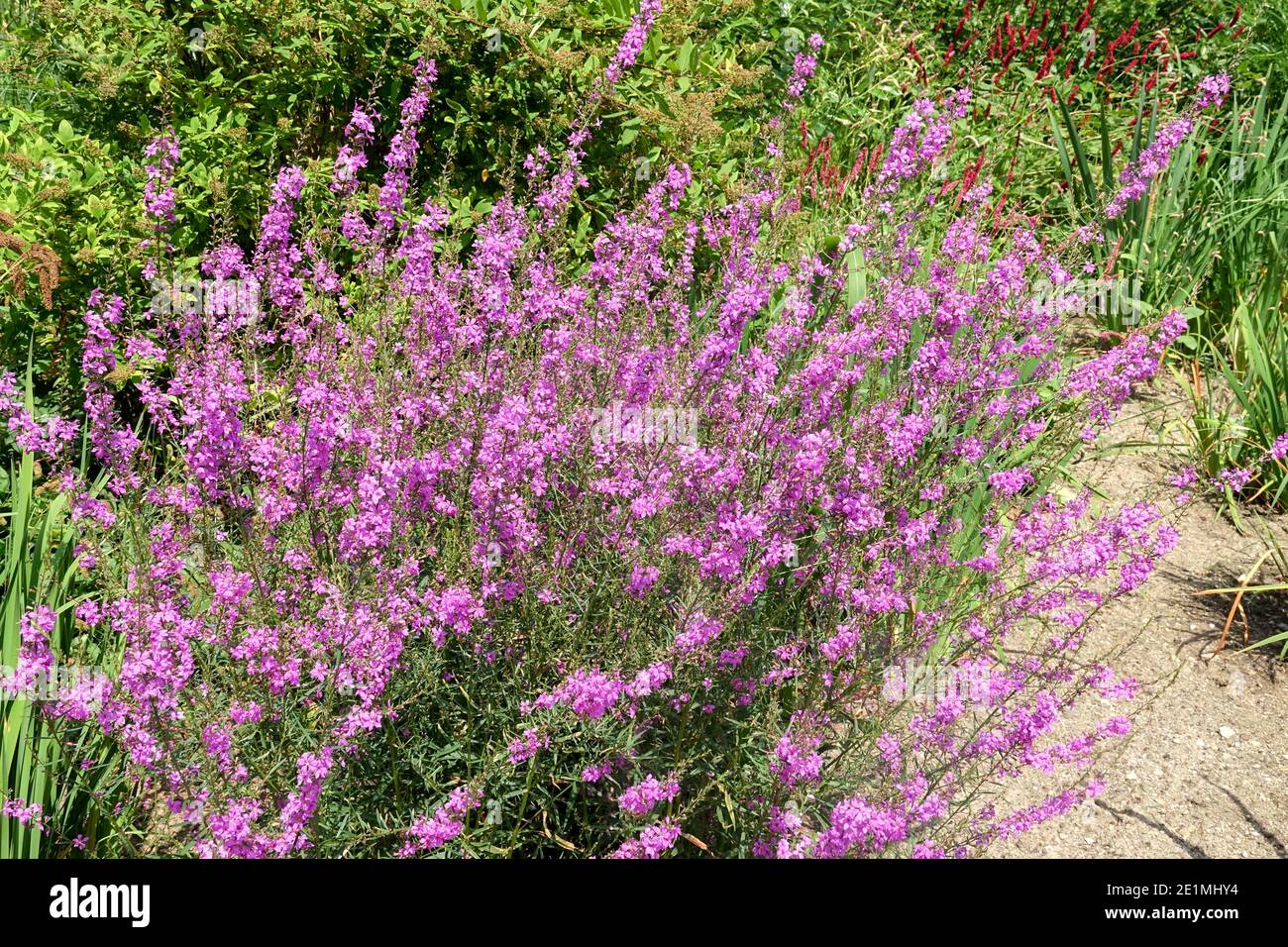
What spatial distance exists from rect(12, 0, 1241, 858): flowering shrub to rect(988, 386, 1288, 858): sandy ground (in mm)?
591

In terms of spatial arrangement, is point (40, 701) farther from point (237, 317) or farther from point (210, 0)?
point (210, 0)

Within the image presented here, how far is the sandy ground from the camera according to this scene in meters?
3.79

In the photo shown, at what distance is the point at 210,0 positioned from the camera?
496cm

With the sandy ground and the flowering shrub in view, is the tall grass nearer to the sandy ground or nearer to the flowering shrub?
the flowering shrub

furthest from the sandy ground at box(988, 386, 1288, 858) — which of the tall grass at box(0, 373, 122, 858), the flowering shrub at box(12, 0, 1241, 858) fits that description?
the tall grass at box(0, 373, 122, 858)

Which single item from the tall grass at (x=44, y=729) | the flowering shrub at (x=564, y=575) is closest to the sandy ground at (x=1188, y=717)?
the flowering shrub at (x=564, y=575)

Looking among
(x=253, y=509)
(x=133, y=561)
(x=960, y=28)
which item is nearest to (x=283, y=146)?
(x=253, y=509)

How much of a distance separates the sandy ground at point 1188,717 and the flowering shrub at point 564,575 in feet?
1.94

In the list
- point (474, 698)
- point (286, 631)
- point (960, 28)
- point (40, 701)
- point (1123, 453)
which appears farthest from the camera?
point (960, 28)

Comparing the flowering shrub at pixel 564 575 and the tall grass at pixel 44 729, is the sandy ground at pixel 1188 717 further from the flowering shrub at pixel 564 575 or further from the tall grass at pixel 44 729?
the tall grass at pixel 44 729

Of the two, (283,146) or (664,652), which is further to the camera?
(283,146)

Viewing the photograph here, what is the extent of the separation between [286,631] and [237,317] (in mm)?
1246

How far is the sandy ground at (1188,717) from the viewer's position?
3.79 m

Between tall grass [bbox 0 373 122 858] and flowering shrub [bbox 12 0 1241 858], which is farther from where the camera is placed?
tall grass [bbox 0 373 122 858]
